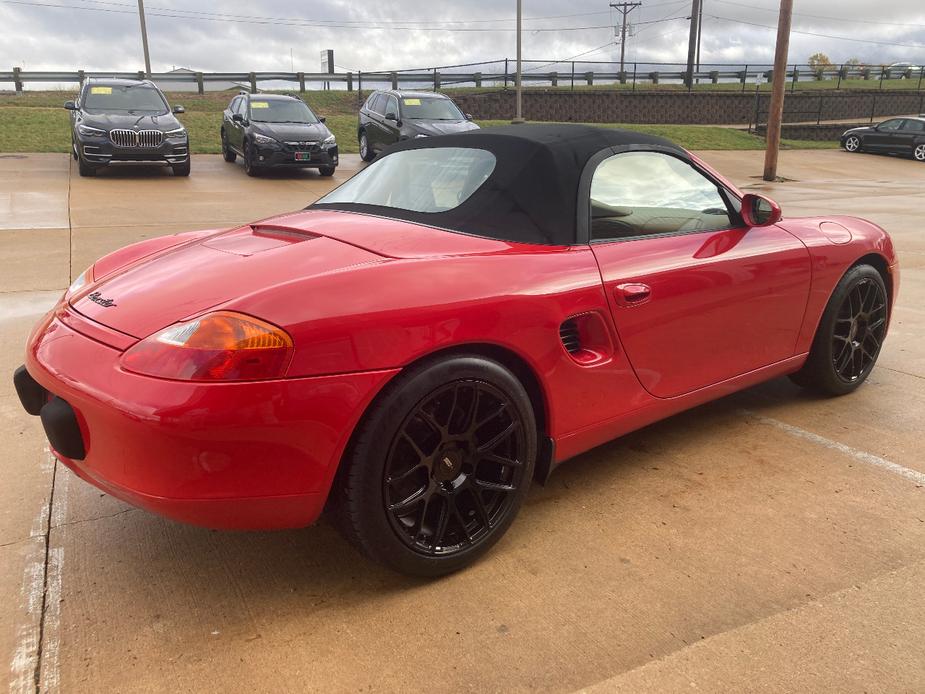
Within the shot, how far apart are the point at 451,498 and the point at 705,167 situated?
6.40ft

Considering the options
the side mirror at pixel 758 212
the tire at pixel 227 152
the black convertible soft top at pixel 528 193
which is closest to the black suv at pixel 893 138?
the tire at pixel 227 152

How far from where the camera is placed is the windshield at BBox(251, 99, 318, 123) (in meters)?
14.9

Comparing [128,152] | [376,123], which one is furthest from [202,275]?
[376,123]

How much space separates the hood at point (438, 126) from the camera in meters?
15.0

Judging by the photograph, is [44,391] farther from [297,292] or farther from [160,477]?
[297,292]

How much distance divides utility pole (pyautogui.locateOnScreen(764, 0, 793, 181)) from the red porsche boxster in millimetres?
15857

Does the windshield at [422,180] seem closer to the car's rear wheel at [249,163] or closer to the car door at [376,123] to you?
the car's rear wheel at [249,163]

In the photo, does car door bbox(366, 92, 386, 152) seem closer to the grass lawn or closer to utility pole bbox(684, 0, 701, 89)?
the grass lawn

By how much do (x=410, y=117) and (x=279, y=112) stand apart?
2.55 metres

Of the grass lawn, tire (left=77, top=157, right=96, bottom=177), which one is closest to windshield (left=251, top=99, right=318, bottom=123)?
tire (left=77, top=157, right=96, bottom=177)

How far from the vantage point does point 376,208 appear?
3043 mm

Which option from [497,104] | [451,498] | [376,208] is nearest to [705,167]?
[376,208]

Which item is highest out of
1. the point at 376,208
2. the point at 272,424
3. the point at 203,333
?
the point at 376,208

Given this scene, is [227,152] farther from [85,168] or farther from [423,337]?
[423,337]
